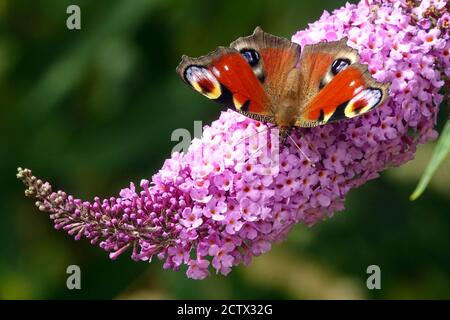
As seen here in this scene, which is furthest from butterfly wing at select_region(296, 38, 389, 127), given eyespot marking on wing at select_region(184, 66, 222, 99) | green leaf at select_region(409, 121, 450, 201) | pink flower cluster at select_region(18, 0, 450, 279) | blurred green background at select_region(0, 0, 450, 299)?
blurred green background at select_region(0, 0, 450, 299)

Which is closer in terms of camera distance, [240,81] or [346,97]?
[346,97]

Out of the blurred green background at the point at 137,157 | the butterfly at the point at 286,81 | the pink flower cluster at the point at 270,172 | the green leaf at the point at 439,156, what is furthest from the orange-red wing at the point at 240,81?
the blurred green background at the point at 137,157

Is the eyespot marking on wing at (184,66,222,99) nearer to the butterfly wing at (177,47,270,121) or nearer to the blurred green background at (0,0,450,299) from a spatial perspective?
the butterfly wing at (177,47,270,121)

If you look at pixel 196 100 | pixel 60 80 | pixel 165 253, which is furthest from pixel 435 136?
pixel 60 80

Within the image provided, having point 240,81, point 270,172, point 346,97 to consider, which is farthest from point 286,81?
point 270,172

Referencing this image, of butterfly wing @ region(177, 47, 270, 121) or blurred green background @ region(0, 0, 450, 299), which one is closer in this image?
butterfly wing @ region(177, 47, 270, 121)

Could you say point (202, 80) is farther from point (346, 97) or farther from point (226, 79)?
point (346, 97)

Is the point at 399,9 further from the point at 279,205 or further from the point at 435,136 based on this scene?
the point at 279,205
